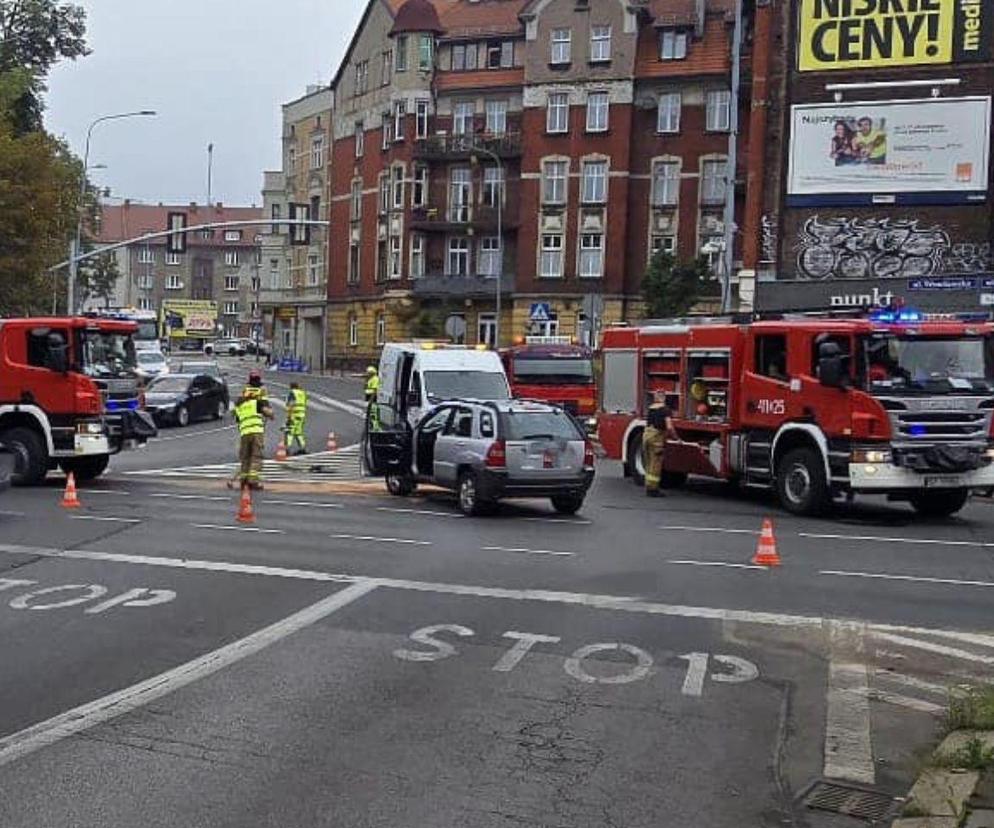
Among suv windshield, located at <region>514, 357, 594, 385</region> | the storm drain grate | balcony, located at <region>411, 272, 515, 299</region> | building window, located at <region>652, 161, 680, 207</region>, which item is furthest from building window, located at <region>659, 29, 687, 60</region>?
the storm drain grate

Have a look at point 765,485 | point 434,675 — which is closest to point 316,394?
point 765,485

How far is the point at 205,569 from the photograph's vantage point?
538 inches

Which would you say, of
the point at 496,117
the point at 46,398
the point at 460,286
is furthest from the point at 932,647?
the point at 496,117

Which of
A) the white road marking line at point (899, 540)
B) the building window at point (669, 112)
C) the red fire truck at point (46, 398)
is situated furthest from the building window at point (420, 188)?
the white road marking line at point (899, 540)

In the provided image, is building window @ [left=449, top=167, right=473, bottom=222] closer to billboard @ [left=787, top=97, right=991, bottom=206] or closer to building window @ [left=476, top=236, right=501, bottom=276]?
building window @ [left=476, top=236, right=501, bottom=276]

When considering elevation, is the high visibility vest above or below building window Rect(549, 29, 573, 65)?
below

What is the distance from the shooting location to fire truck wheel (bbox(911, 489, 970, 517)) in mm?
19759

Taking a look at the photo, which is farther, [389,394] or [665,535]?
[389,394]

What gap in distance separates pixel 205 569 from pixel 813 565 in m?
6.17

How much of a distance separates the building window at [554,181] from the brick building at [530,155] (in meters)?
0.07

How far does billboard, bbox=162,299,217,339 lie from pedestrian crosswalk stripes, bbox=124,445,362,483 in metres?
93.4

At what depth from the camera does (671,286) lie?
49250 millimetres

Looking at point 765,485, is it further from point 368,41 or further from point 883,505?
point 368,41

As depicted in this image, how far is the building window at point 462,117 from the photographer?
72312 mm
